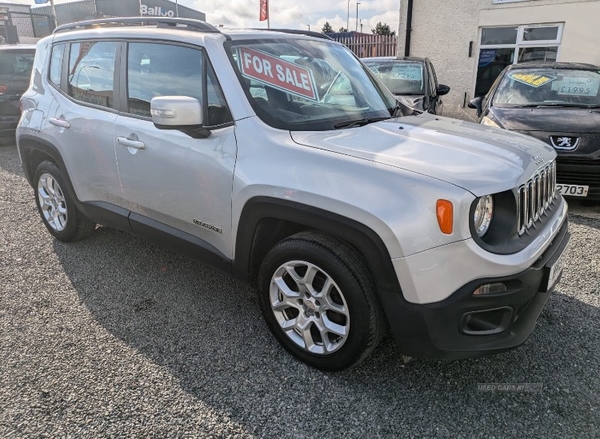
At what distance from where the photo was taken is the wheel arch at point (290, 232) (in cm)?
212

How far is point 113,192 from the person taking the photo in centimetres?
347

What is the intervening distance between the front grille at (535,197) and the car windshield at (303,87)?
1043 millimetres

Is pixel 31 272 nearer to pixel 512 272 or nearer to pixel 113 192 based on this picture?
pixel 113 192

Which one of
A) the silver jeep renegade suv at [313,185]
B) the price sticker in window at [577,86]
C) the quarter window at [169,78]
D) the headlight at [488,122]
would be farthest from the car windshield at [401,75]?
the quarter window at [169,78]

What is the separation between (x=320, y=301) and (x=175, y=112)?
128cm

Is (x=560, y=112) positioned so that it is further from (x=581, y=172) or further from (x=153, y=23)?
(x=153, y=23)

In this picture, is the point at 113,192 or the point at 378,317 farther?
the point at 113,192

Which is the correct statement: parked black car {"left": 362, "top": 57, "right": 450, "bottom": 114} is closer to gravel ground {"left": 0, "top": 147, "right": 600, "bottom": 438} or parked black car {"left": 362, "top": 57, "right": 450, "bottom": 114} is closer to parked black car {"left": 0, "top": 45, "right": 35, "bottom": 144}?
gravel ground {"left": 0, "top": 147, "right": 600, "bottom": 438}

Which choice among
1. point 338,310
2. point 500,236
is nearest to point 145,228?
point 338,310

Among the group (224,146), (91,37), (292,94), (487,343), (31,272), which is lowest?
(31,272)

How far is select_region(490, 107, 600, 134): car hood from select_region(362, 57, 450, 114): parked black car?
1643 millimetres

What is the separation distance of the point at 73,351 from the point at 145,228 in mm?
952

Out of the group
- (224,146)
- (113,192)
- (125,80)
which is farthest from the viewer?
(113,192)

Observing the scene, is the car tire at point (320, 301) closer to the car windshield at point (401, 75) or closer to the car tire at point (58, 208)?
the car tire at point (58, 208)
